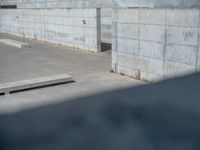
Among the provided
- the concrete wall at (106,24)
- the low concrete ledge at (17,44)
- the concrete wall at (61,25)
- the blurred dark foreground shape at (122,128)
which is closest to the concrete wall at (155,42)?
the blurred dark foreground shape at (122,128)

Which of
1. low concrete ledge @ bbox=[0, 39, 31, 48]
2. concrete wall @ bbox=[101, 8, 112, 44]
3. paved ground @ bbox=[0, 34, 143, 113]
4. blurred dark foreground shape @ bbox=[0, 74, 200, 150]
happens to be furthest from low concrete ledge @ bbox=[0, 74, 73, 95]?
low concrete ledge @ bbox=[0, 39, 31, 48]

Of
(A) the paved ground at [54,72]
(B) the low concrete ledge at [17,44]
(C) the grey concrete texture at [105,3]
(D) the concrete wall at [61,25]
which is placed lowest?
(A) the paved ground at [54,72]

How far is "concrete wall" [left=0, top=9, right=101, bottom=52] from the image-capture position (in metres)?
13.6

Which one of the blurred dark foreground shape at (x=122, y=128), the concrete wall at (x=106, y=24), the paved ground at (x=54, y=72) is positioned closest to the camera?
the blurred dark foreground shape at (x=122, y=128)

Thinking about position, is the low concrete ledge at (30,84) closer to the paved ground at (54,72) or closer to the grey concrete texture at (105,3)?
the paved ground at (54,72)

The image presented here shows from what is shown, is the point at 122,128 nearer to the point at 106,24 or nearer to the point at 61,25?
the point at 106,24

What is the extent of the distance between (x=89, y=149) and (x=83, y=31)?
11451 mm

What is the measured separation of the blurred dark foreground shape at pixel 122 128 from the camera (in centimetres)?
322

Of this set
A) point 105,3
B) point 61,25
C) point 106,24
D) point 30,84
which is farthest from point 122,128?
point 61,25

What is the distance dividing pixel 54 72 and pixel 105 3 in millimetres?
5430

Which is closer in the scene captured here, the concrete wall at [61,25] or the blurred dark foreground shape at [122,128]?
the blurred dark foreground shape at [122,128]

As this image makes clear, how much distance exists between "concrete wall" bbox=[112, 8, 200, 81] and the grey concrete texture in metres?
0.57

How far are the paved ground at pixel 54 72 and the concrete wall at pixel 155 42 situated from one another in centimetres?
51

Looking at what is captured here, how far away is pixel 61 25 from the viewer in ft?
52.6
